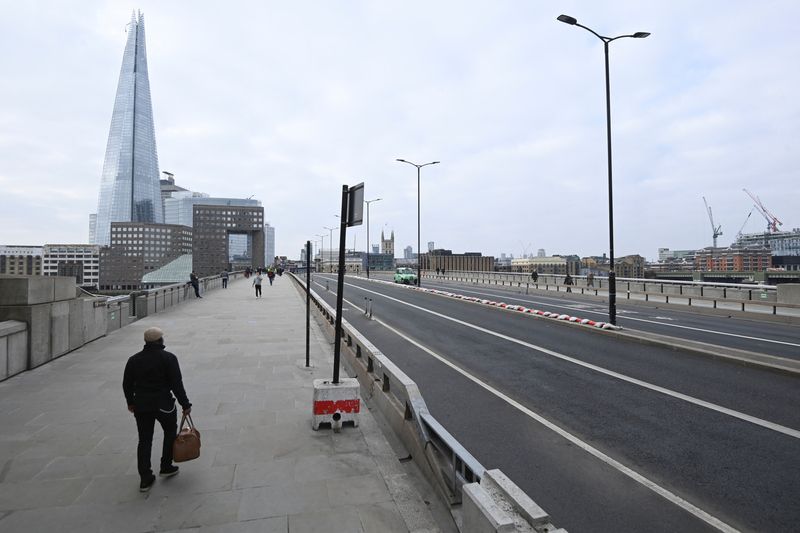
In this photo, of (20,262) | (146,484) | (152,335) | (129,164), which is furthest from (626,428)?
(129,164)

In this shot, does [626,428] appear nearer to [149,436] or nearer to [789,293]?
[149,436]

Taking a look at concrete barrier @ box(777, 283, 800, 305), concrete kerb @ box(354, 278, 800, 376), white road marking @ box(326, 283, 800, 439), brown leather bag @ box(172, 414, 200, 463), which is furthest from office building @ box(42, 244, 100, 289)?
concrete barrier @ box(777, 283, 800, 305)

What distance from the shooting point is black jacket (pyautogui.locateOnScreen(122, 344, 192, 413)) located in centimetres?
473

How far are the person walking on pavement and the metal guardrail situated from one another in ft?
8.87

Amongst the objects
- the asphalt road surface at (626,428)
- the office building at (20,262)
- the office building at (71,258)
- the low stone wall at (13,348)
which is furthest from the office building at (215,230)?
the asphalt road surface at (626,428)

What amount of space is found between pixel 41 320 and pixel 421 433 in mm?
10136

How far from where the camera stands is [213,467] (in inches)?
202

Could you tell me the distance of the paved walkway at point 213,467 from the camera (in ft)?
13.4

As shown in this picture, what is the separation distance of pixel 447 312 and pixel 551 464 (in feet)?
54.3

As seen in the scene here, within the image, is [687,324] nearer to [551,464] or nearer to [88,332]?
[551,464]

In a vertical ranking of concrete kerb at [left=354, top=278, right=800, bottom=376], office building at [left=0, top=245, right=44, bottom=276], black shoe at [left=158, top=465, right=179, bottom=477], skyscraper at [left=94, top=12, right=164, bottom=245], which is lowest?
black shoe at [left=158, top=465, right=179, bottom=477]

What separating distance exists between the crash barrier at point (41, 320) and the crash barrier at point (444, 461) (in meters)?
7.41

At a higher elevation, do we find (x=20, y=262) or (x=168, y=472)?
(x=20, y=262)

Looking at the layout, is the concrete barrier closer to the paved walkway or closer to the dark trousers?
the paved walkway
